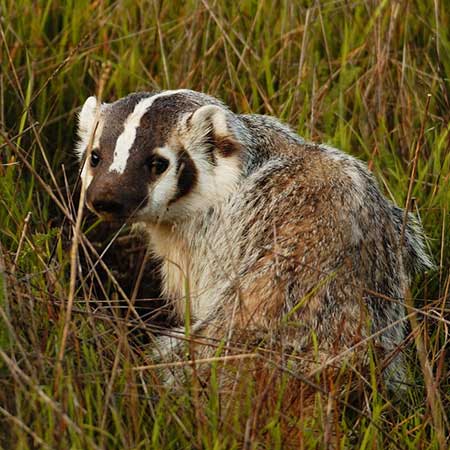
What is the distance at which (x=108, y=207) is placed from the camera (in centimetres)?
405

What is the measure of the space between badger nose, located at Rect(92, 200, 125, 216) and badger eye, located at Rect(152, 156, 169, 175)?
215 mm

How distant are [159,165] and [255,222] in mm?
413

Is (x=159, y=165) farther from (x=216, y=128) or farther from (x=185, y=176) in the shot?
(x=216, y=128)

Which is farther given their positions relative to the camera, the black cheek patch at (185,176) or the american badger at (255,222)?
the black cheek patch at (185,176)

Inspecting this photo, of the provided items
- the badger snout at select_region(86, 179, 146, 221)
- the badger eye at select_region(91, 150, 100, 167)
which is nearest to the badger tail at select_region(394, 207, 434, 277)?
the badger snout at select_region(86, 179, 146, 221)

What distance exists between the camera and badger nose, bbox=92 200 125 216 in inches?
158

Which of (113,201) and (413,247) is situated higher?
(113,201)

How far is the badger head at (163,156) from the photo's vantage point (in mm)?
4102

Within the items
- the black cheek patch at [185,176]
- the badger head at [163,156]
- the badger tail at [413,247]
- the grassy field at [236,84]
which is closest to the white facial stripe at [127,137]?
the badger head at [163,156]

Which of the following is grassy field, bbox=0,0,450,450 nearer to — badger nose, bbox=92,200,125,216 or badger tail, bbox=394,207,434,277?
badger tail, bbox=394,207,434,277

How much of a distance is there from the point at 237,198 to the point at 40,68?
1541 mm

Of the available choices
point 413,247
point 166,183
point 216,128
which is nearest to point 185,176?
point 166,183

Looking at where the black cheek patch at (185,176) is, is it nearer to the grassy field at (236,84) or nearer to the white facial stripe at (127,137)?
the white facial stripe at (127,137)

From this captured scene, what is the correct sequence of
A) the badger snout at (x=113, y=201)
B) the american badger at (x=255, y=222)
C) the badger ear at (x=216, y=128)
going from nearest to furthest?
the american badger at (x=255, y=222) → the badger snout at (x=113, y=201) → the badger ear at (x=216, y=128)
